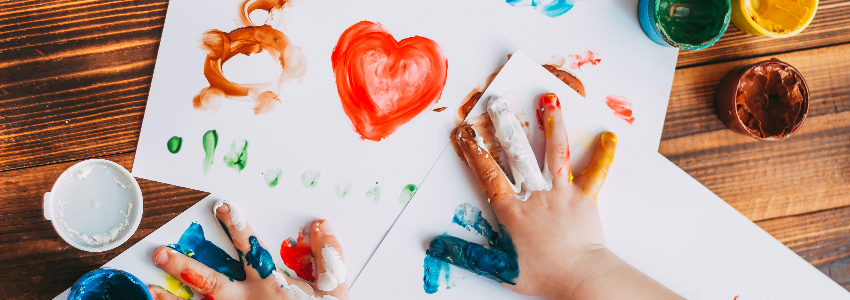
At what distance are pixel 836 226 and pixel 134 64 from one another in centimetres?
180

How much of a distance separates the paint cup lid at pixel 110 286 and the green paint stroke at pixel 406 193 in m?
0.58

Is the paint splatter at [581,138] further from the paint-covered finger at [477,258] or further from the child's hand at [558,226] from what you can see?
the paint-covered finger at [477,258]

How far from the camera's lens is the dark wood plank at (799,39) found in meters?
1.13

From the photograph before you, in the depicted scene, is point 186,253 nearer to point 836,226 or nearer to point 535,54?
point 535,54

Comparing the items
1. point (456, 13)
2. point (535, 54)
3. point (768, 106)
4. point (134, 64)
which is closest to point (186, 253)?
point (134, 64)

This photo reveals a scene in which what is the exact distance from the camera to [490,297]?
111cm

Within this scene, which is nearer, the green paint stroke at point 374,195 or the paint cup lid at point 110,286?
the paint cup lid at point 110,286

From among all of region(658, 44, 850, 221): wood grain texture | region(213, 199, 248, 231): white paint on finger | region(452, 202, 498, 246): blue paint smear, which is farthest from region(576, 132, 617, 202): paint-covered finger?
region(213, 199, 248, 231): white paint on finger

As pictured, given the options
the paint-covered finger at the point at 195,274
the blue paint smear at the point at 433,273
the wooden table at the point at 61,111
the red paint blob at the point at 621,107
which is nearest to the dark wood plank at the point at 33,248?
the wooden table at the point at 61,111

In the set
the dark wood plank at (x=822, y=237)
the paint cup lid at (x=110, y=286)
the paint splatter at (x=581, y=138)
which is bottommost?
the paint cup lid at (x=110, y=286)

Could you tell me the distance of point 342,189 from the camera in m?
1.09

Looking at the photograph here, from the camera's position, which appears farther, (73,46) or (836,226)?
(836,226)

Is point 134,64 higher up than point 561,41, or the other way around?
point 561,41

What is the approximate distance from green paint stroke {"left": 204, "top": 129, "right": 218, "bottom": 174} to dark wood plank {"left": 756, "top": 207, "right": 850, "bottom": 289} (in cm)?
137
